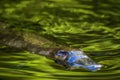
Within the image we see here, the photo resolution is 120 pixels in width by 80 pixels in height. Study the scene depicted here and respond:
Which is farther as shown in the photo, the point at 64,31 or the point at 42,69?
the point at 64,31

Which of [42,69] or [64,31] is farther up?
[64,31]

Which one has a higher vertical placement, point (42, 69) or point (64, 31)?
point (64, 31)

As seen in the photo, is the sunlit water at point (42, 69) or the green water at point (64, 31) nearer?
the sunlit water at point (42, 69)

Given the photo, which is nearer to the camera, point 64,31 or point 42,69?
point 42,69

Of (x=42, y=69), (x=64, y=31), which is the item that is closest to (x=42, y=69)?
(x=42, y=69)

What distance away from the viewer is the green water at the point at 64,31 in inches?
190

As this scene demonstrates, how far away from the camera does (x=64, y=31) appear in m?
7.02

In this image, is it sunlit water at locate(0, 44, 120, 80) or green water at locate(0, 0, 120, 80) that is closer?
sunlit water at locate(0, 44, 120, 80)

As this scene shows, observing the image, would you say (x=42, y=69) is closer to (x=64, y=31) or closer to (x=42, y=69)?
(x=42, y=69)

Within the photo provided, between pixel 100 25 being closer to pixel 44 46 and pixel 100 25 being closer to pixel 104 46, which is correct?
pixel 104 46

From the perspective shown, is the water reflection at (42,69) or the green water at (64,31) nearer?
the water reflection at (42,69)

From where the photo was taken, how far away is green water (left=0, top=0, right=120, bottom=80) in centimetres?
484

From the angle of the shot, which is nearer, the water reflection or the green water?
the water reflection

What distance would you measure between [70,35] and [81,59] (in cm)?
187
